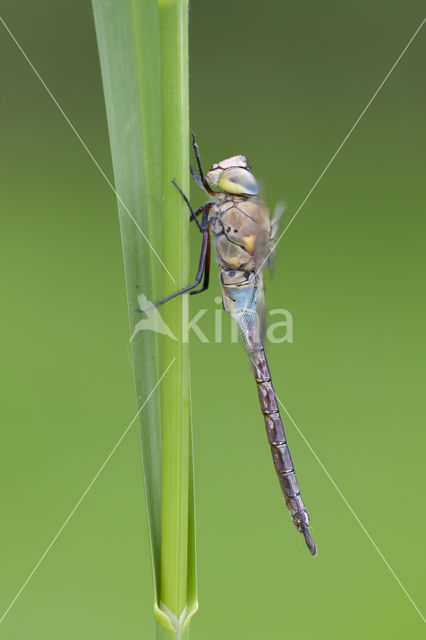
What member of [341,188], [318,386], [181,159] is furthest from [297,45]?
[181,159]

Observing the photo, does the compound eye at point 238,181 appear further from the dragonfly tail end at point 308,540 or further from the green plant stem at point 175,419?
the dragonfly tail end at point 308,540

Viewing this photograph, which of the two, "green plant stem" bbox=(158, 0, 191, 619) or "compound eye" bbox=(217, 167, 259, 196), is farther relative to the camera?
"compound eye" bbox=(217, 167, 259, 196)

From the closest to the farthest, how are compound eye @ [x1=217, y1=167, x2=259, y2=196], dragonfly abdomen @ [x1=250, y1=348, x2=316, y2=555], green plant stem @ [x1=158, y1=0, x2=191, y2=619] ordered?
green plant stem @ [x1=158, y1=0, x2=191, y2=619]
compound eye @ [x1=217, y1=167, x2=259, y2=196]
dragonfly abdomen @ [x1=250, y1=348, x2=316, y2=555]

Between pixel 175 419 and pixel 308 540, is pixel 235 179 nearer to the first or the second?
pixel 175 419

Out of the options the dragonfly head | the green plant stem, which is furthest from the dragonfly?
the green plant stem

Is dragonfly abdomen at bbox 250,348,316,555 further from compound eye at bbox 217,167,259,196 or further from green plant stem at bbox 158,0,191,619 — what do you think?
green plant stem at bbox 158,0,191,619

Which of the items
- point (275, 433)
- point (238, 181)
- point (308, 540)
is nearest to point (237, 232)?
point (238, 181)

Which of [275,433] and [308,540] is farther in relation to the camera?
[275,433]

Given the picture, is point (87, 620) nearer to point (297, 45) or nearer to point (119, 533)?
point (119, 533)

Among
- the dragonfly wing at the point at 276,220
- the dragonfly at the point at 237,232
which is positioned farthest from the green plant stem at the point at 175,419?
the dragonfly wing at the point at 276,220
